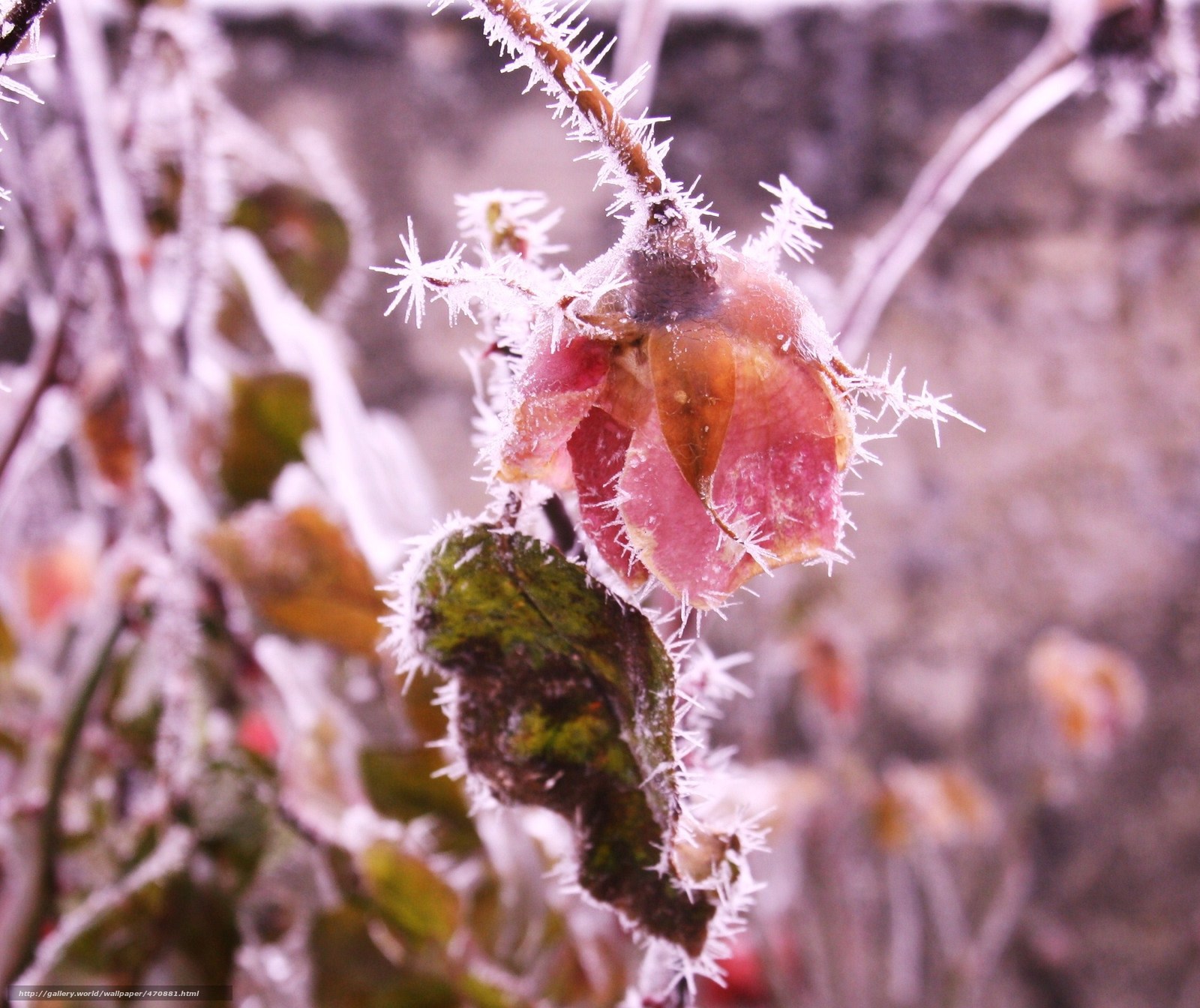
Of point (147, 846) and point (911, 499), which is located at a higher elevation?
point (911, 499)

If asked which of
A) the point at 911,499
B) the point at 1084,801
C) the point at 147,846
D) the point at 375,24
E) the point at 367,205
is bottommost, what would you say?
the point at 1084,801

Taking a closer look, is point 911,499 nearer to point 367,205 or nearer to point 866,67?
point 866,67

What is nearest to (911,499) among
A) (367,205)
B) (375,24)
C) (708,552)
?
(367,205)

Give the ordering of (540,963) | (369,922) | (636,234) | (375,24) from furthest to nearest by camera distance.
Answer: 1. (375,24)
2. (540,963)
3. (369,922)
4. (636,234)

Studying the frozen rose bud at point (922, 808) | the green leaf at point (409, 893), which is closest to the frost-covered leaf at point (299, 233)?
the green leaf at point (409, 893)

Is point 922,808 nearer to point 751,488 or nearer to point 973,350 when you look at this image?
point 973,350

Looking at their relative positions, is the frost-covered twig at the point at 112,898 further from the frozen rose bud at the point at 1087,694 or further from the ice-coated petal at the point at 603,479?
the frozen rose bud at the point at 1087,694
